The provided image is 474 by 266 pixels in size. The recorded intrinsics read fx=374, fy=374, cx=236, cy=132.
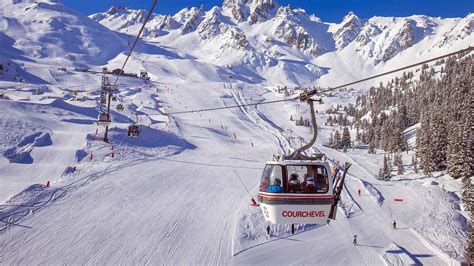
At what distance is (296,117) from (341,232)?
9985 centimetres

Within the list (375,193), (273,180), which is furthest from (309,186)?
(375,193)

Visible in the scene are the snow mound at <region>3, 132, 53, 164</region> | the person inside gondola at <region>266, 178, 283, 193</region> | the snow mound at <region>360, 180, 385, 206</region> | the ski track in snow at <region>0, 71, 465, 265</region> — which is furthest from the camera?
the snow mound at <region>360, 180, 385, 206</region>

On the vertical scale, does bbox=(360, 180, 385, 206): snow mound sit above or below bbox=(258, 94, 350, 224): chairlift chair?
below

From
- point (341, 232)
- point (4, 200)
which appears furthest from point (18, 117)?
point (341, 232)

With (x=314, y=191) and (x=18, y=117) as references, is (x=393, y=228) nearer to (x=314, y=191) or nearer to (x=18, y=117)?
(x=314, y=191)

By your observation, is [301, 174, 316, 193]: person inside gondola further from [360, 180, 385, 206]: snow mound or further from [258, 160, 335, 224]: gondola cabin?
[360, 180, 385, 206]: snow mound

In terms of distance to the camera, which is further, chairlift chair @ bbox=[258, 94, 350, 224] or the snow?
the snow

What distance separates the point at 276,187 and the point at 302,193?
93cm

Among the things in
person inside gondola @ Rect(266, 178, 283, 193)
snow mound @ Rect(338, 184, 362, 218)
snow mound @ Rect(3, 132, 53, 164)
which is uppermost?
person inside gondola @ Rect(266, 178, 283, 193)

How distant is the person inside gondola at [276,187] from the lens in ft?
43.4

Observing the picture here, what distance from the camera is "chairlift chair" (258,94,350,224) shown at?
13.1m

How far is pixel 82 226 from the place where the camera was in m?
26.0

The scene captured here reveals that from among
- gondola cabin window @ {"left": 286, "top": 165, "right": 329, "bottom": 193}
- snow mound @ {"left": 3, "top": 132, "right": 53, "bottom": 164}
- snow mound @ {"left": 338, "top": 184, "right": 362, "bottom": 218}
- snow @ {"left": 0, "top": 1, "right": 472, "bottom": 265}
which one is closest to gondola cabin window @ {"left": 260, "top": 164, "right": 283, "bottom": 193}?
gondola cabin window @ {"left": 286, "top": 165, "right": 329, "bottom": 193}

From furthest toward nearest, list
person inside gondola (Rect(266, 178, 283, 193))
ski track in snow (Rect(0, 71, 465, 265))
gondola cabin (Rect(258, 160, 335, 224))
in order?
1. ski track in snow (Rect(0, 71, 465, 265))
2. person inside gondola (Rect(266, 178, 283, 193))
3. gondola cabin (Rect(258, 160, 335, 224))
